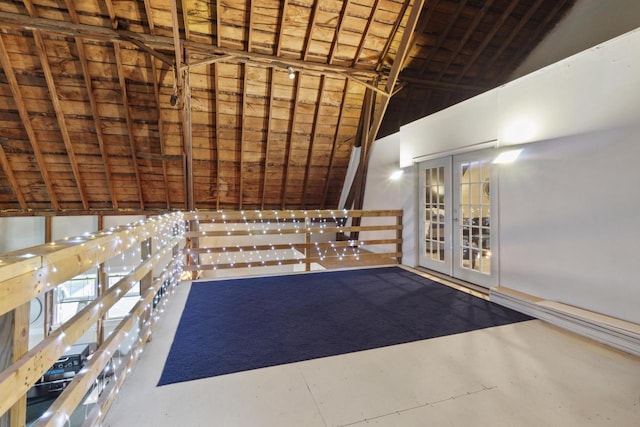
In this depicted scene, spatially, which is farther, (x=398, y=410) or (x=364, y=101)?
(x=364, y=101)

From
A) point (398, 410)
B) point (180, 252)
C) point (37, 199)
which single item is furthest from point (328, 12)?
point (37, 199)

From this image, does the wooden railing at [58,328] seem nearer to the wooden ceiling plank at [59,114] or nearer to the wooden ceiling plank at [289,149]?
the wooden ceiling plank at [289,149]

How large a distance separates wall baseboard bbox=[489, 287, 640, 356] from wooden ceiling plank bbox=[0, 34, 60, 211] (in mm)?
7629

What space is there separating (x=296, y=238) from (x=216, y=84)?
4.39 m

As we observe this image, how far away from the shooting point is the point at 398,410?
1.66 meters

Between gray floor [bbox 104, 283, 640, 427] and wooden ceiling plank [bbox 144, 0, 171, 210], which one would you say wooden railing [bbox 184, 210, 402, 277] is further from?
gray floor [bbox 104, 283, 640, 427]

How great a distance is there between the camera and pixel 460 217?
415cm

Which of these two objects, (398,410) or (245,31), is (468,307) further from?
(245,31)

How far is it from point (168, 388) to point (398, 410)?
1.37m

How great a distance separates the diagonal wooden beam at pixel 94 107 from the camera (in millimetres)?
4354

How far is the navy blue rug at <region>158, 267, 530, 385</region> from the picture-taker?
7.30 ft

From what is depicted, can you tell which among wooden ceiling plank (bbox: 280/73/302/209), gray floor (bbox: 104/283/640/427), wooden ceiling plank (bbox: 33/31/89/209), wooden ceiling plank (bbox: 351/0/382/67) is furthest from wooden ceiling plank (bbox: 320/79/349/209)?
gray floor (bbox: 104/283/640/427)

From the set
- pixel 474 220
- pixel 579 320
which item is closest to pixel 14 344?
pixel 579 320

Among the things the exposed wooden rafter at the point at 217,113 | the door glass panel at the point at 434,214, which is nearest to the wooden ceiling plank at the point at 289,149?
the exposed wooden rafter at the point at 217,113
